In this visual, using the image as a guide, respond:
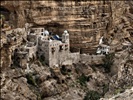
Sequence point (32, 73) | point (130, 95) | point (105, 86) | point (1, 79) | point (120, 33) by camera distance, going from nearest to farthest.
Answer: point (130, 95) → point (1, 79) → point (32, 73) → point (105, 86) → point (120, 33)

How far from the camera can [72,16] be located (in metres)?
39.2

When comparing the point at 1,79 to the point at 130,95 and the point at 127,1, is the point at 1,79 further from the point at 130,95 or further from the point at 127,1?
the point at 127,1

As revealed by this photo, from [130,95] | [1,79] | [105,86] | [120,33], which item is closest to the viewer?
[130,95]

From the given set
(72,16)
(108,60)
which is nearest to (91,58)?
(108,60)

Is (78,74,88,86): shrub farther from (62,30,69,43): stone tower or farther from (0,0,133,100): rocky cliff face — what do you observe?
(62,30,69,43): stone tower

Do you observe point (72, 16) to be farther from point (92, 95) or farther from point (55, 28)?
point (92, 95)

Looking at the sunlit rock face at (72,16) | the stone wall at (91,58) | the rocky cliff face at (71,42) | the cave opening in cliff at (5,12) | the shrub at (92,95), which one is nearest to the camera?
the rocky cliff face at (71,42)

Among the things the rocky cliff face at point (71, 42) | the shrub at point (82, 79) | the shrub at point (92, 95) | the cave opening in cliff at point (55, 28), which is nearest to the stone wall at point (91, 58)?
the rocky cliff face at point (71, 42)

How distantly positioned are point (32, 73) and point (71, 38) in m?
6.23

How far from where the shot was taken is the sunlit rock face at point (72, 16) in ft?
123

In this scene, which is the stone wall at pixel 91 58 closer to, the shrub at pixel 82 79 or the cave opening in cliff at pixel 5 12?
the shrub at pixel 82 79

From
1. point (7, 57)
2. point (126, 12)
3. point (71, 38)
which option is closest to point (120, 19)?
point (126, 12)

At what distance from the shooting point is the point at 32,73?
34938mm

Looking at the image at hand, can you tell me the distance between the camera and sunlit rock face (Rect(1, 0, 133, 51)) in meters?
37.5
